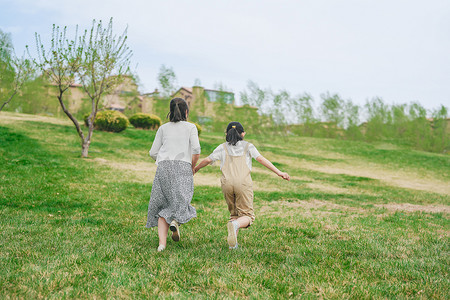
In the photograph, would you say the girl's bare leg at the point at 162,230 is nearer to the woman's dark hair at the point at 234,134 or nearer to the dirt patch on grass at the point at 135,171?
the woman's dark hair at the point at 234,134

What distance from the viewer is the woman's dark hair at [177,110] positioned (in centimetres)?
480

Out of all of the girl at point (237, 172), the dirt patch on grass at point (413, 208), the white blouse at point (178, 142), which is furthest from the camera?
the dirt patch on grass at point (413, 208)

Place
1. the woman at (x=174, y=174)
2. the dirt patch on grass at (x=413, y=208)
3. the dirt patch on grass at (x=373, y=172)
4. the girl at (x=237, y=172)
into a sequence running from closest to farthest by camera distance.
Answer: the woman at (x=174, y=174) < the girl at (x=237, y=172) < the dirt patch on grass at (x=413, y=208) < the dirt patch on grass at (x=373, y=172)

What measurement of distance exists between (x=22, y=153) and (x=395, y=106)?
5081 centimetres

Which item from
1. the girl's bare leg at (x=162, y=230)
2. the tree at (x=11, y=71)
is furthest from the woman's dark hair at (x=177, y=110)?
the tree at (x=11, y=71)

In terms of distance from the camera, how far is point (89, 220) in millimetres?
6660

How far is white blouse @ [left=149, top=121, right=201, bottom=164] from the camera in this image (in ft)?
15.5

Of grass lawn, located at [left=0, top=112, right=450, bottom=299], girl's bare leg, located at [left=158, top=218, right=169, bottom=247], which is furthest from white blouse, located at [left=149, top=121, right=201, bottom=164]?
grass lawn, located at [left=0, top=112, right=450, bottom=299]

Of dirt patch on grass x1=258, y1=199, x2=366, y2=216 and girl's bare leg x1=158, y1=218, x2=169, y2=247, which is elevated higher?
girl's bare leg x1=158, y1=218, x2=169, y2=247

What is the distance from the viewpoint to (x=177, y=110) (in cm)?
480

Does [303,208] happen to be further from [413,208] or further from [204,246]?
[204,246]

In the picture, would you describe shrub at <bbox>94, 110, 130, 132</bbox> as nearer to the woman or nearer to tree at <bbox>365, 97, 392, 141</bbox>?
the woman

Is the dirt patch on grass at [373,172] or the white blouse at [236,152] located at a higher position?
the white blouse at [236,152]

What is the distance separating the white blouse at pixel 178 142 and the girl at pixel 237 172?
16.3 inches
